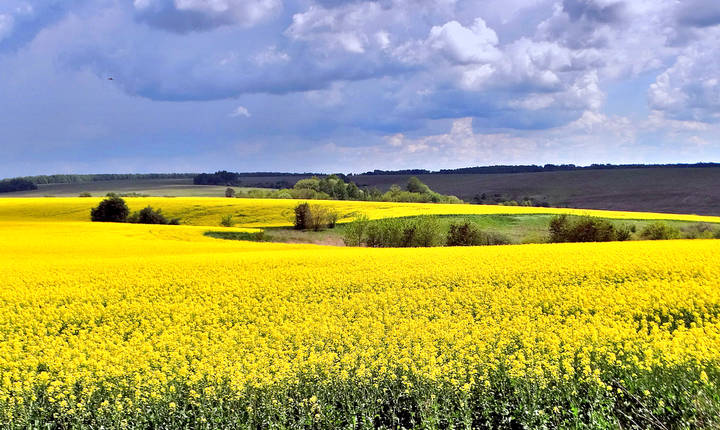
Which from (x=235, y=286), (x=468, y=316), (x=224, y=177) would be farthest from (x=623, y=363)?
(x=224, y=177)

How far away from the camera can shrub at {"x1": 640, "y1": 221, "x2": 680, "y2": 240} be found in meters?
38.8

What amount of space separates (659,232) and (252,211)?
37483 millimetres

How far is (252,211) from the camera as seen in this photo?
5497cm

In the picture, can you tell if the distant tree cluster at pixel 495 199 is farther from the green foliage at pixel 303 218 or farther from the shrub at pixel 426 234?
the shrub at pixel 426 234

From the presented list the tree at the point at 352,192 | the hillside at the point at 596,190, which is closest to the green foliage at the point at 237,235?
the tree at the point at 352,192

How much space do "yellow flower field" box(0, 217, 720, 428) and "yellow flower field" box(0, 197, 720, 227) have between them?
30.9 metres

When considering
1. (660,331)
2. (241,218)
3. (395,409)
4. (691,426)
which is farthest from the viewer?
(241,218)

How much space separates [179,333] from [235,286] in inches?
158

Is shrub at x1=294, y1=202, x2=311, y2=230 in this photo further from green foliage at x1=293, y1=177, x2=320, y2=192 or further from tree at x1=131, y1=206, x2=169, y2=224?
green foliage at x1=293, y1=177, x2=320, y2=192

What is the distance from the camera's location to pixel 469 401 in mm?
8789

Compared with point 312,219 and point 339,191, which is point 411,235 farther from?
point 339,191

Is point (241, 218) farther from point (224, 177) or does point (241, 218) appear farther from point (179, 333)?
point (224, 177)

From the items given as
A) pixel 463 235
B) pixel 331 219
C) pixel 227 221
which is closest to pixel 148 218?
pixel 227 221

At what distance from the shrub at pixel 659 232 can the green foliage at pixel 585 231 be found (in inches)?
57.5
